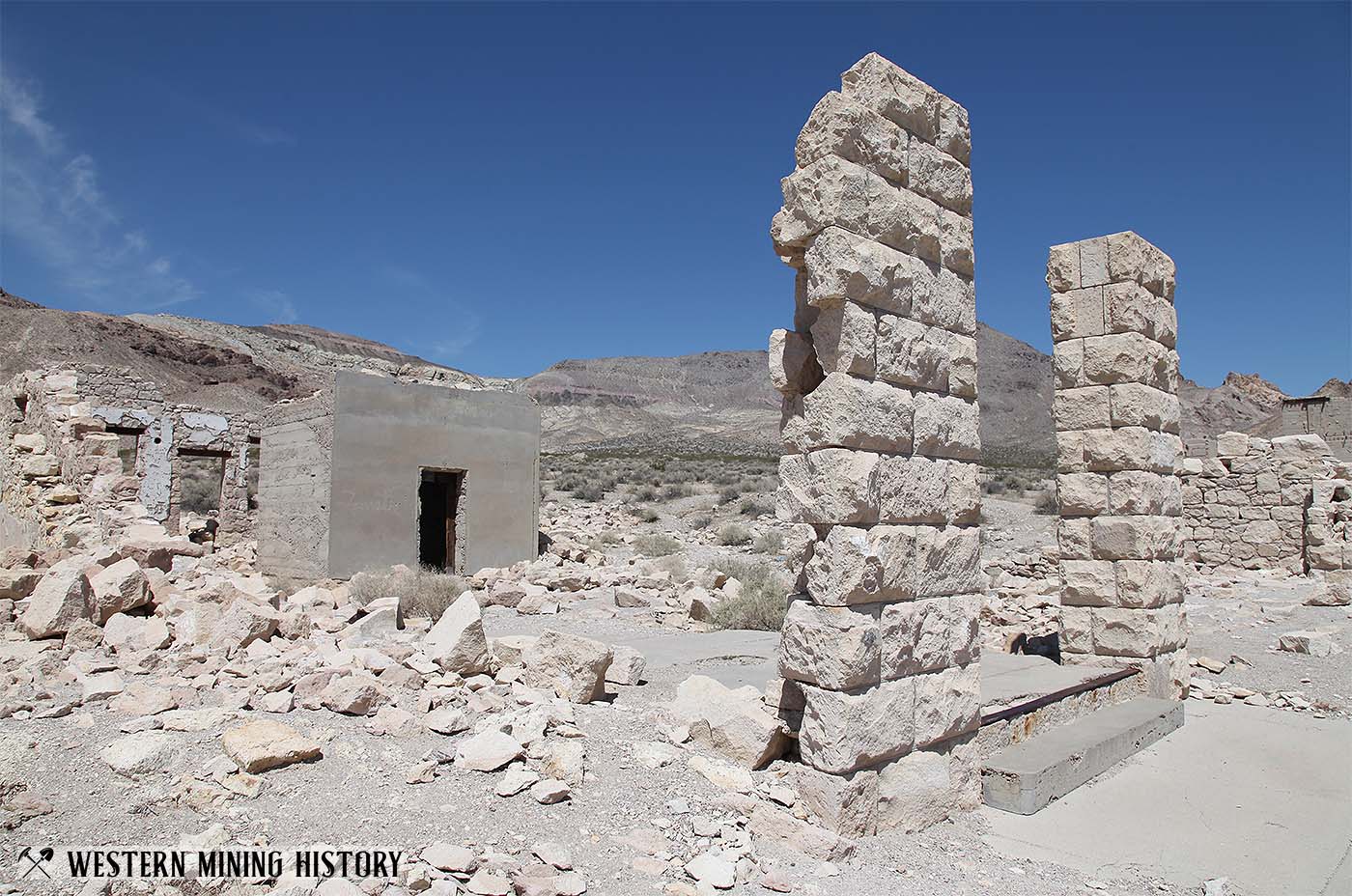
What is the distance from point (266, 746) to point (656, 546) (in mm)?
13609

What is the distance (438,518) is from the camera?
16906 millimetres

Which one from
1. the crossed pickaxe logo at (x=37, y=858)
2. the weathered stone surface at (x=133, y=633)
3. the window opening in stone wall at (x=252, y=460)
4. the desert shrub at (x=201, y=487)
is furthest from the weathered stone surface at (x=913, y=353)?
the desert shrub at (x=201, y=487)

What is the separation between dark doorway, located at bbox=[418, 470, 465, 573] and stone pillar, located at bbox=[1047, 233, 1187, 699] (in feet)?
33.2

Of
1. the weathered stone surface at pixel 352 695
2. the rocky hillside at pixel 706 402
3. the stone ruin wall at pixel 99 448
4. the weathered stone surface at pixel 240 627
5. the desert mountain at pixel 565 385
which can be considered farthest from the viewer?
the rocky hillside at pixel 706 402

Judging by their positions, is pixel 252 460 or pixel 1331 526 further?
pixel 252 460

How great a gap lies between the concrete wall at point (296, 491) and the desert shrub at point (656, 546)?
649cm

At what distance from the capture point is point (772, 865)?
11.8 feet

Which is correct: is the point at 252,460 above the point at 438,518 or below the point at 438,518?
above

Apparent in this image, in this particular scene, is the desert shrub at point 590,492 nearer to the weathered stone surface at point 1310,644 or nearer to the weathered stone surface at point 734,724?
the weathered stone surface at point 1310,644

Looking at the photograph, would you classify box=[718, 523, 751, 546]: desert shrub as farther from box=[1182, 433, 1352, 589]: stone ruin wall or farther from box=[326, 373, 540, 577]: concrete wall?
box=[1182, 433, 1352, 589]: stone ruin wall

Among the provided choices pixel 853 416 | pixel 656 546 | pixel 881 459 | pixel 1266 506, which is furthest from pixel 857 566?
pixel 656 546

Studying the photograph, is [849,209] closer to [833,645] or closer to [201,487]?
[833,645]

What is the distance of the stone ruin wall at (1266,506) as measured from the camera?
1254 cm

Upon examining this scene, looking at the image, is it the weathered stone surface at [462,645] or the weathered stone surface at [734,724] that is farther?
the weathered stone surface at [462,645]
